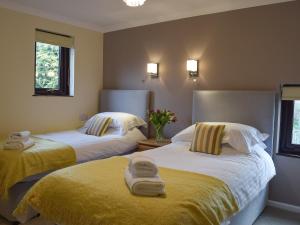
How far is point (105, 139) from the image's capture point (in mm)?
3414

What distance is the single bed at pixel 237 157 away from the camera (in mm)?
2135

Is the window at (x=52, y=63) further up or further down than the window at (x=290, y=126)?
further up

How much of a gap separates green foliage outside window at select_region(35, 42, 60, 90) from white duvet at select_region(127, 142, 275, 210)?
81.6 inches

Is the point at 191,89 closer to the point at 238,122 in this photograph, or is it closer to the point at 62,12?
the point at 238,122

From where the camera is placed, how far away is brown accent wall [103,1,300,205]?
2.96 metres

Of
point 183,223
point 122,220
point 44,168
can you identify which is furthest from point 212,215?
point 44,168

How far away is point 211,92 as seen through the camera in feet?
11.0

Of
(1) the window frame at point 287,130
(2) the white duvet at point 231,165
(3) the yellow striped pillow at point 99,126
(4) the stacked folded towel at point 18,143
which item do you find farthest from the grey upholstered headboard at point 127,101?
(1) the window frame at point 287,130

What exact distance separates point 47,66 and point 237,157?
113 inches

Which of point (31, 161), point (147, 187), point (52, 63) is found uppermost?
point (52, 63)

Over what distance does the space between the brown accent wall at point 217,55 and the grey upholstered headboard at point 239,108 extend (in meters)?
0.14

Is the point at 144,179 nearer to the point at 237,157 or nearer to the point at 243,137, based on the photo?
the point at 237,157

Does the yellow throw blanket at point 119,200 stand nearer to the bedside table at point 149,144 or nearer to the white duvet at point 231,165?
the white duvet at point 231,165

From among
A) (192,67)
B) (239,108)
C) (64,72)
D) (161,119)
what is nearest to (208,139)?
(239,108)
